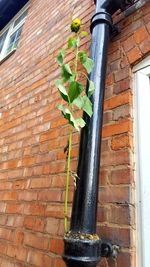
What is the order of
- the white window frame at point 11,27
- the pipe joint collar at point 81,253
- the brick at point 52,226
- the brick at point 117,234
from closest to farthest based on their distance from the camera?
the pipe joint collar at point 81,253
the brick at point 117,234
the brick at point 52,226
the white window frame at point 11,27

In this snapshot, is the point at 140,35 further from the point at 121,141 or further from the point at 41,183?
the point at 41,183

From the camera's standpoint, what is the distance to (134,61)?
1260 mm

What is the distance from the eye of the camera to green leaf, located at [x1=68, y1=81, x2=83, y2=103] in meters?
1.04

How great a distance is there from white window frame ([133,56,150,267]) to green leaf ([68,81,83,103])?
1.04ft

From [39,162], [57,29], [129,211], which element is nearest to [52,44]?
[57,29]

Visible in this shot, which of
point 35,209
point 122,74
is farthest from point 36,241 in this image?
point 122,74

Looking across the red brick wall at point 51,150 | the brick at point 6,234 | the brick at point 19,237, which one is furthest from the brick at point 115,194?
the brick at point 6,234

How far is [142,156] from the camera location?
1.07 m

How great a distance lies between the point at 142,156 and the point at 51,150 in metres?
0.69

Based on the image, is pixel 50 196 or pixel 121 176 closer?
pixel 121 176

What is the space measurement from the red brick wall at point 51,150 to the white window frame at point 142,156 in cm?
3

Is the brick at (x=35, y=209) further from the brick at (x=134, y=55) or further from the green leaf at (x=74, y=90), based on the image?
the brick at (x=134, y=55)

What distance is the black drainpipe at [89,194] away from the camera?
86cm

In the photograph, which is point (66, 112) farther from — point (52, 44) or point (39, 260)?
point (52, 44)
